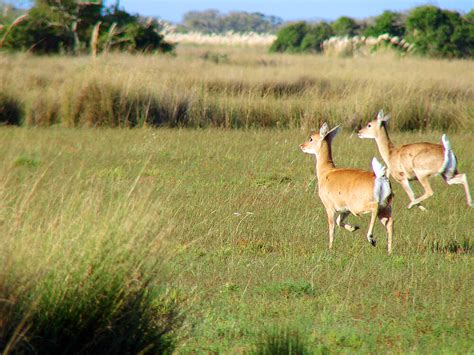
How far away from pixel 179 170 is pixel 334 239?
4476mm

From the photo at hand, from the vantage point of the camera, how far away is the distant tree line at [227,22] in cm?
13875

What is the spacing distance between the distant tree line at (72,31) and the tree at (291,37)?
62.1 ft

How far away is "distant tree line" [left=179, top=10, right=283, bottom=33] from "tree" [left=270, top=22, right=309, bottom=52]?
270ft

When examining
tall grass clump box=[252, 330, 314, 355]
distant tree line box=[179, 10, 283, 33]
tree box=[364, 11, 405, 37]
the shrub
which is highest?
tree box=[364, 11, 405, 37]

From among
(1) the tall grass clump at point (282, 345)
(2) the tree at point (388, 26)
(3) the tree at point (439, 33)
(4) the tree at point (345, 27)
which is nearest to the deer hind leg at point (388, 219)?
(1) the tall grass clump at point (282, 345)

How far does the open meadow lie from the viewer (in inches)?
184

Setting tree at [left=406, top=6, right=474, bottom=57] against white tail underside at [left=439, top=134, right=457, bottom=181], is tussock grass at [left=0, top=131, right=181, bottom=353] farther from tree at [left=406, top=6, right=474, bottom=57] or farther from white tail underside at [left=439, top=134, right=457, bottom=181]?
tree at [left=406, top=6, right=474, bottom=57]

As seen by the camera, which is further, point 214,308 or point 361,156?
point 361,156

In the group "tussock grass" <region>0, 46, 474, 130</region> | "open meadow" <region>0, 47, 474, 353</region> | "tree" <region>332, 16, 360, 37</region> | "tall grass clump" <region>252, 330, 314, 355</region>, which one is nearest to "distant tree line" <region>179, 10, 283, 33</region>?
"tree" <region>332, 16, 360, 37</region>

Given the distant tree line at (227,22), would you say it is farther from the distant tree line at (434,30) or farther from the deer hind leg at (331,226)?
the deer hind leg at (331,226)

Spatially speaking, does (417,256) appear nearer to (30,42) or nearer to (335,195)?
(335,195)

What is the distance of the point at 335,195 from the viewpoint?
8.33 meters

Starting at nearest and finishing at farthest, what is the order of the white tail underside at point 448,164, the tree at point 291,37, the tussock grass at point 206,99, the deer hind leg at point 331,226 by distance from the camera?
the deer hind leg at point 331,226
the white tail underside at point 448,164
the tussock grass at point 206,99
the tree at point 291,37

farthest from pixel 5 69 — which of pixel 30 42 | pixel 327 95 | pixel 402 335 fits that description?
pixel 402 335
